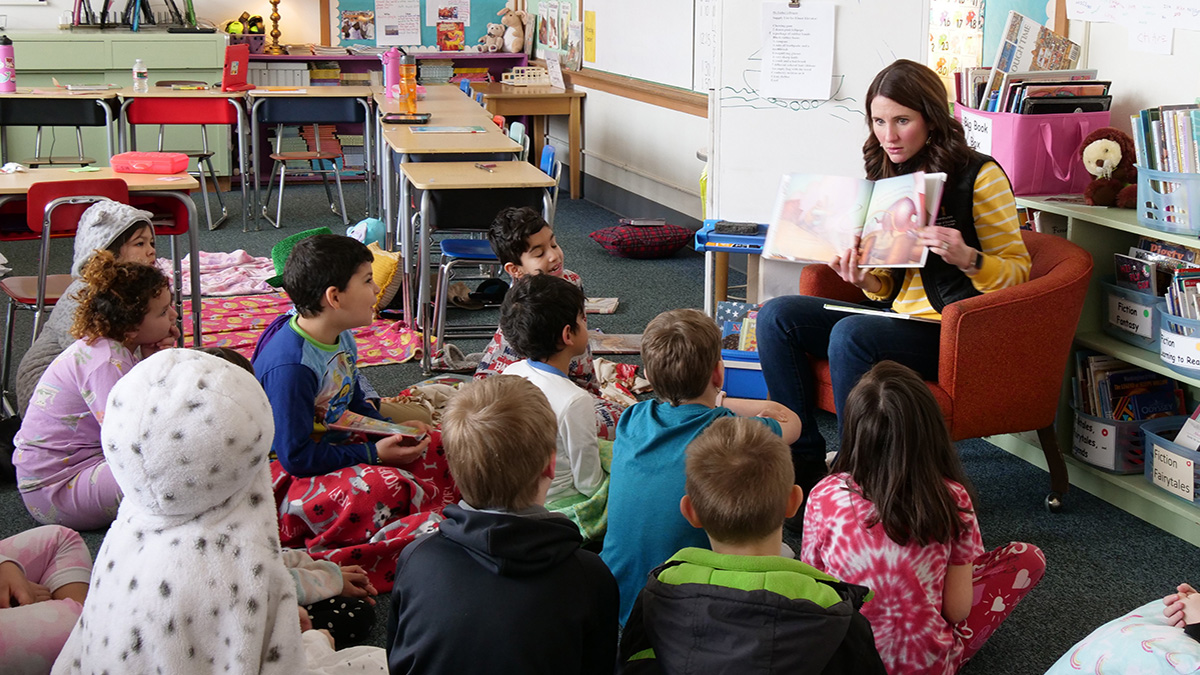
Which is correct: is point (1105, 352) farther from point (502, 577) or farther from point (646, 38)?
point (646, 38)

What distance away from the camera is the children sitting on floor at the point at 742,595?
4.50ft

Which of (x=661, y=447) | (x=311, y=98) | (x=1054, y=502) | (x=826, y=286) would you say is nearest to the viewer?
(x=661, y=447)

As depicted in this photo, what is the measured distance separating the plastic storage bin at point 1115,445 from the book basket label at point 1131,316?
238mm

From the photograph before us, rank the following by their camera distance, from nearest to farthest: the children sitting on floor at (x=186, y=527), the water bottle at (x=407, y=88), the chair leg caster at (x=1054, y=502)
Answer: the children sitting on floor at (x=186, y=527) < the chair leg caster at (x=1054, y=502) < the water bottle at (x=407, y=88)

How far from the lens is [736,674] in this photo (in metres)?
1.38

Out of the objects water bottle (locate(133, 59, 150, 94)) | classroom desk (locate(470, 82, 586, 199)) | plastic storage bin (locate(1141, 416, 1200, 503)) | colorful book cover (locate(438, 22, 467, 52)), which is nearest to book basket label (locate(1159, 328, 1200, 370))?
plastic storage bin (locate(1141, 416, 1200, 503))

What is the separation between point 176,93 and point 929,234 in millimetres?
5180

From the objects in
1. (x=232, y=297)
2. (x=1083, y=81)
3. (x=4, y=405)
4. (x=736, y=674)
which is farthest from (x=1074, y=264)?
(x=232, y=297)

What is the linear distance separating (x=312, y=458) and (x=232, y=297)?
8.97 feet

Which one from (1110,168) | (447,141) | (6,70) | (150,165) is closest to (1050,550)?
(1110,168)

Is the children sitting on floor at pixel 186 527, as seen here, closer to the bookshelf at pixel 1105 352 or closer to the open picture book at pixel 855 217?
the open picture book at pixel 855 217

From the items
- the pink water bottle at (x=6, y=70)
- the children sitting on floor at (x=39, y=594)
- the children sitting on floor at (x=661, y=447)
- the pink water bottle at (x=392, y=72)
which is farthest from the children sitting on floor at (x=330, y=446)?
the pink water bottle at (x=6, y=70)

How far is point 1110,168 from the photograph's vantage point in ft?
9.23

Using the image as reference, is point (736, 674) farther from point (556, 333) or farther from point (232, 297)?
point (232, 297)
